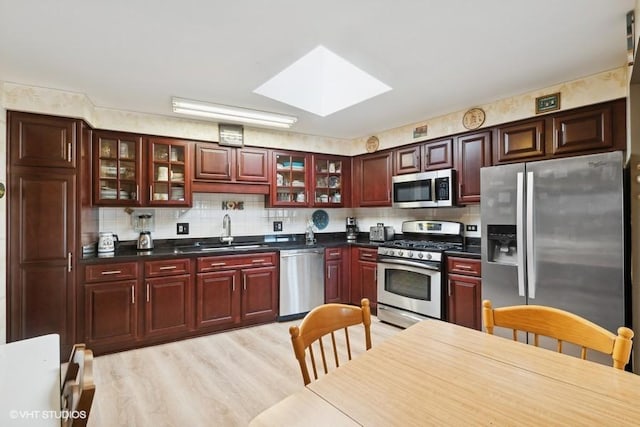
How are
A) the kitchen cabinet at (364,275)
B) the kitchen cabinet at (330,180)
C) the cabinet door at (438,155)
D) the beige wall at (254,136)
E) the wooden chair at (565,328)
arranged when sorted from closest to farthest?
the wooden chair at (565,328) < the beige wall at (254,136) < the cabinet door at (438,155) < the kitchen cabinet at (364,275) < the kitchen cabinet at (330,180)

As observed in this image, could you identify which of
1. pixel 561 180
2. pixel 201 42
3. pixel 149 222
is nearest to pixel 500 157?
pixel 561 180

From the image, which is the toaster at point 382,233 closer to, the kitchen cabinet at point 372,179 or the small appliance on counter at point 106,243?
the kitchen cabinet at point 372,179

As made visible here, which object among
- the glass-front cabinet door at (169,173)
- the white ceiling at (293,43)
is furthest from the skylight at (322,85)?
the glass-front cabinet door at (169,173)

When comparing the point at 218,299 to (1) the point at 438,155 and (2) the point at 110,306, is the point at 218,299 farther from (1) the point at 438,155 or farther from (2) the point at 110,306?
(1) the point at 438,155

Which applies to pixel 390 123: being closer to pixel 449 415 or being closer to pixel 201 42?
pixel 201 42

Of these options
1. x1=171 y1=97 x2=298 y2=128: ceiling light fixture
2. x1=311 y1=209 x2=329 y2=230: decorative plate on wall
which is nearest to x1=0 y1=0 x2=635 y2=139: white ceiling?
x1=171 y1=97 x2=298 y2=128: ceiling light fixture

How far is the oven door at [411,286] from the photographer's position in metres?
3.28

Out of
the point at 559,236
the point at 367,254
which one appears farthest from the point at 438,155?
the point at 559,236

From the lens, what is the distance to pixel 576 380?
3.29ft

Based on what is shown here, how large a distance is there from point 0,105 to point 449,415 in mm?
3610

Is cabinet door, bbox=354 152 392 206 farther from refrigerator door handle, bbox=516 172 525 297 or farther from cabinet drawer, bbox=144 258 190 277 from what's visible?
cabinet drawer, bbox=144 258 190 277

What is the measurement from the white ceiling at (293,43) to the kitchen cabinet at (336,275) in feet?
6.81

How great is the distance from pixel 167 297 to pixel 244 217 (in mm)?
1386

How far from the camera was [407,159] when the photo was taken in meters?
3.97
